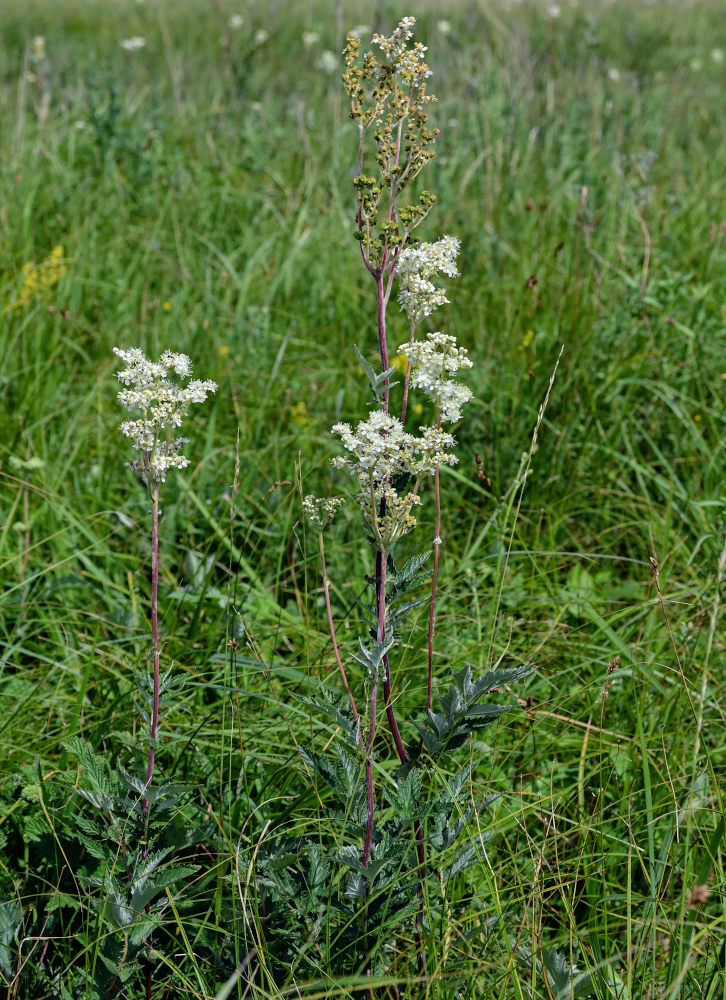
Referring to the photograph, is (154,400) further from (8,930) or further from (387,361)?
(8,930)

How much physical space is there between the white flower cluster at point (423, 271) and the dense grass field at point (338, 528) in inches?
14.8

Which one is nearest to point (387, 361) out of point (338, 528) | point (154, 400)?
point (154, 400)

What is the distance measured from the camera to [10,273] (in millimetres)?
3438

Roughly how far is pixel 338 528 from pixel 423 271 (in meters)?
1.29

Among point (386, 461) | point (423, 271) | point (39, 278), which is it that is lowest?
point (39, 278)

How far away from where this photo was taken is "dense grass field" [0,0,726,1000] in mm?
1449

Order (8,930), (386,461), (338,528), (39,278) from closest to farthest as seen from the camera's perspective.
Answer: (386,461), (8,930), (338,528), (39,278)

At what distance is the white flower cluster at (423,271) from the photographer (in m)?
1.30

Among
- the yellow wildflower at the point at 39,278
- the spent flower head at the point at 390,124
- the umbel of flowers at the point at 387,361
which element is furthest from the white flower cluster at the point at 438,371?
the yellow wildflower at the point at 39,278

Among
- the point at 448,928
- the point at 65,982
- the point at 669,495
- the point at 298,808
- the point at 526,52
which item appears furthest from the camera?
the point at 526,52

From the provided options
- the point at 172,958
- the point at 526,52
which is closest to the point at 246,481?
the point at 172,958

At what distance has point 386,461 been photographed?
1.26 metres

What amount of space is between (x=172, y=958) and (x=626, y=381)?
207cm

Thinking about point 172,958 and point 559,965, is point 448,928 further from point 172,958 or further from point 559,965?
point 172,958
